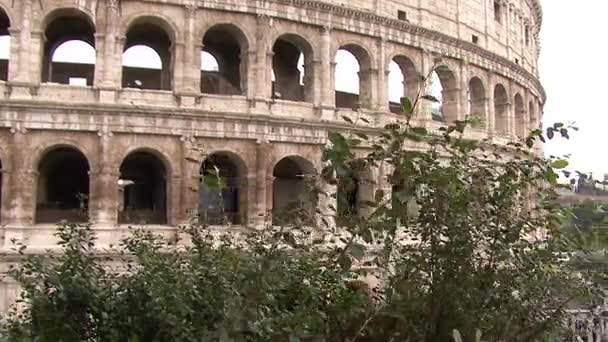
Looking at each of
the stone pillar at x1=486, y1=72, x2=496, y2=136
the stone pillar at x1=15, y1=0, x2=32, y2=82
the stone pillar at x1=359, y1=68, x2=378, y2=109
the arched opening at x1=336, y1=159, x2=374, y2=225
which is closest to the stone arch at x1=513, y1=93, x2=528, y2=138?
the stone pillar at x1=486, y1=72, x2=496, y2=136

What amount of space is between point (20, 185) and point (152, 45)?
5.49 metres

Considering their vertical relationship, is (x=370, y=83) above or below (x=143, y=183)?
above

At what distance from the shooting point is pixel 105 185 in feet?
46.5

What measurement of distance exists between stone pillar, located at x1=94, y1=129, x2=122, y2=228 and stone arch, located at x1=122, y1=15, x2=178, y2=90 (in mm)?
2257

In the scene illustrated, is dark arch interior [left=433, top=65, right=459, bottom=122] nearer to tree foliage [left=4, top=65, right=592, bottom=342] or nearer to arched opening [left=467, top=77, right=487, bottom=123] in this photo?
arched opening [left=467, top=77, right=487, bottom=123]

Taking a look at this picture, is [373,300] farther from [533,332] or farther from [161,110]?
[161,110]

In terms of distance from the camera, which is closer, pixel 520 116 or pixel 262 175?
pixel 262 175

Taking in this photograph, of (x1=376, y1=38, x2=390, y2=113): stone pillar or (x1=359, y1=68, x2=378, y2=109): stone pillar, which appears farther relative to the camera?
(x1=376, y1=38, x2=390, y2=113): stone pillar

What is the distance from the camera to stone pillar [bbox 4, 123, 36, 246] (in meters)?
13.6

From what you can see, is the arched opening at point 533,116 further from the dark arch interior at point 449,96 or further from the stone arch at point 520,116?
the dark arch interior at point 449,96

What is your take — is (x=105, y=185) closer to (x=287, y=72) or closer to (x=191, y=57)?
(x=191, y=57)

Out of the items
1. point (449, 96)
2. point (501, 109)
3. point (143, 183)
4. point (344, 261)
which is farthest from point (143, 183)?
point (344, 261)

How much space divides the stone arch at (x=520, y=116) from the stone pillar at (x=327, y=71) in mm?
8989

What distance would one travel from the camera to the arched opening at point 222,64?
58.2 ft
